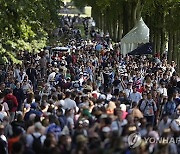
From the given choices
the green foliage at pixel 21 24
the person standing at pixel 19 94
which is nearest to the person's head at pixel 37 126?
the green foliage at pixel 21 24

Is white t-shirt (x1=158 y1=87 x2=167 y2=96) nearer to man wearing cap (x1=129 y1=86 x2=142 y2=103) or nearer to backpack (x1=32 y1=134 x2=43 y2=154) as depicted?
man wearing cap (x1=129 y1=86 x2=142 y2=103)

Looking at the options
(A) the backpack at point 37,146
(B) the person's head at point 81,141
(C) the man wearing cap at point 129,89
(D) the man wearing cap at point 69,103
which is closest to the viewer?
(B) the person's head at point 81,141

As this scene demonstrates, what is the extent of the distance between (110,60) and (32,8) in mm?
11417

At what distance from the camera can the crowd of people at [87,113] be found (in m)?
12.9

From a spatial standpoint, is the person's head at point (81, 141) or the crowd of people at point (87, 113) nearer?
the person's head at point (81, 141)

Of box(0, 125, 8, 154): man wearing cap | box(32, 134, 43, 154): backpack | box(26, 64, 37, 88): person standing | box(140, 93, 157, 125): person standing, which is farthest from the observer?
box(26, 64, 37, 88): person standing

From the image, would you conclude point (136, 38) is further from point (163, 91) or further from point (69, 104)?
point (69, 104)

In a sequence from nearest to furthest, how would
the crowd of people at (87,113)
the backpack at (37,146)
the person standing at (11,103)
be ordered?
the crowd of people at (87,113) < the backpack at (37,146) < the person standing at (11,103)

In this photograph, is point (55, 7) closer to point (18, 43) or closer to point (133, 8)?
point (18, 43)

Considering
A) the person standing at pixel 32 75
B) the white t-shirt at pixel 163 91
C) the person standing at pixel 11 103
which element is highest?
the person standing at pixel 32 75

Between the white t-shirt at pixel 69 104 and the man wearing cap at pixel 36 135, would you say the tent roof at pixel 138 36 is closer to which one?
the white t-shirt at pixel 69 104

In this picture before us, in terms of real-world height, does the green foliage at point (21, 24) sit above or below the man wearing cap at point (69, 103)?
above

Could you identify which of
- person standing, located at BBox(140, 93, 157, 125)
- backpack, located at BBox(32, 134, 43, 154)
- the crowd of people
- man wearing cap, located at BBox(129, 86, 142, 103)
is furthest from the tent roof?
backpack, located at BBox(32, 134, 43, 154)

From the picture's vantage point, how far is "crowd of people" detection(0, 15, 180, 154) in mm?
12922
